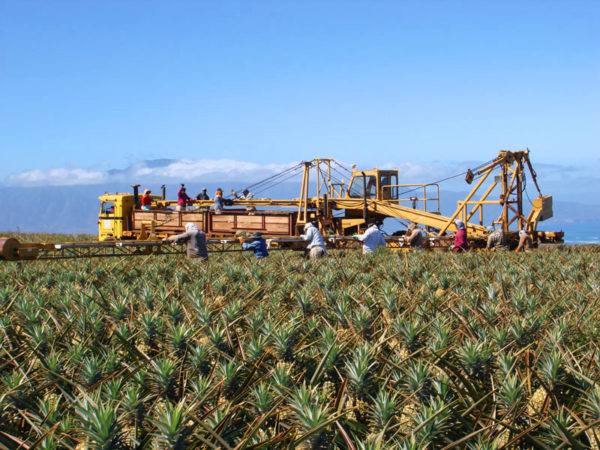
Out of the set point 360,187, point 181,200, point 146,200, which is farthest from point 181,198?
point 360,187

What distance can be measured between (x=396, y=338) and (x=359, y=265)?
5.63 m

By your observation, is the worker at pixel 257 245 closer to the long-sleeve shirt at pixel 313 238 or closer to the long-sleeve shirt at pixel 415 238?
the long-sleeve shirt at pixel 313 238

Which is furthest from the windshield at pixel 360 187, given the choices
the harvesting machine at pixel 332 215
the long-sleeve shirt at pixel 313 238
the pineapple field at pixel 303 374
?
the pineapple field at pixel 303 374

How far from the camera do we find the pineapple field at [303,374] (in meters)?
2.84

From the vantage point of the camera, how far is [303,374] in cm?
381

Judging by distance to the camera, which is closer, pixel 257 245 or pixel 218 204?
pixel 257 245

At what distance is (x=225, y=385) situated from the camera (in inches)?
138

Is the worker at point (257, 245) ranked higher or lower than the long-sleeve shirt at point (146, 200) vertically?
lower

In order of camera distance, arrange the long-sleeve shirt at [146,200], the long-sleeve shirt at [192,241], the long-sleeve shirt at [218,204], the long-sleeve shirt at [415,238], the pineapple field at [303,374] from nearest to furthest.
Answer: the pineapple field at [303,374] < the long-sleeve shirt at [192,241] < the long-sleeve shirt at [415,238] < the long-sleeve shirt at [218,204] < the long-sleeve shirt at [146,200]

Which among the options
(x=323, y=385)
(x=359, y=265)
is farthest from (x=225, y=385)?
(x=359, y=265)

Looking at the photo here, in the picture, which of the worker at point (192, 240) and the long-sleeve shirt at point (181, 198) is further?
the long-sleeve shirt at point (181, 198)

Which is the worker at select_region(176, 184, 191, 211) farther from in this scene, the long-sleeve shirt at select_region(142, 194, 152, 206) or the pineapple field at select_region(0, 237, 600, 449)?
the pineapple field at select_region(0, 237, 600, 449)

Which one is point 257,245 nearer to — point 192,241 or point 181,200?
point 192,241

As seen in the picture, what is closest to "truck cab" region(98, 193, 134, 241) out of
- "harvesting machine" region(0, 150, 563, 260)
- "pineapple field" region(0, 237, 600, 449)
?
"harvesting machine" region(0, 150, 563, 260)
